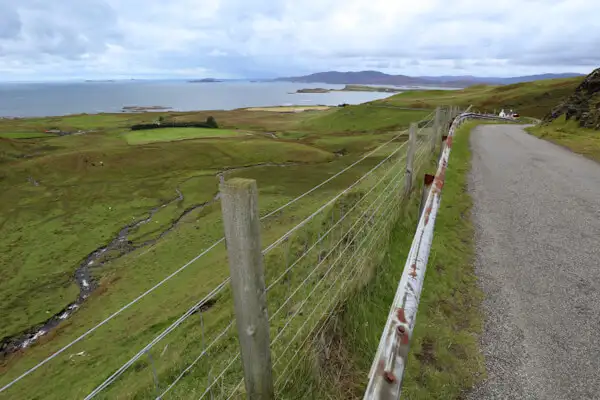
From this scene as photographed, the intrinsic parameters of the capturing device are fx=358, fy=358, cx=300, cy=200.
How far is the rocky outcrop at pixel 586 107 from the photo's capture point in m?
22.4

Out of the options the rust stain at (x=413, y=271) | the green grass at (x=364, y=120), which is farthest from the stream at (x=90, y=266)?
the green grass at (x=364, y=120)

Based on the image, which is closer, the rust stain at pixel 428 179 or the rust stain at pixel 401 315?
the rust stain at pixel 401 315

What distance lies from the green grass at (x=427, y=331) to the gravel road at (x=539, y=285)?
196mm

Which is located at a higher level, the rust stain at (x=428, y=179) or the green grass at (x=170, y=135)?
the rust stain at (x=428, y=179)

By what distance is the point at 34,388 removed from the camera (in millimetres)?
8680

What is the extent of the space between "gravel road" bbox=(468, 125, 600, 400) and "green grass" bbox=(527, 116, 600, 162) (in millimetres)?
6173

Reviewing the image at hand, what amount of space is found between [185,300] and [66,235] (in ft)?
35.9

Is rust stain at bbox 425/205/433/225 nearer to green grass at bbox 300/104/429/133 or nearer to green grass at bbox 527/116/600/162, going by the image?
green grass at bbox 527/116/600/162

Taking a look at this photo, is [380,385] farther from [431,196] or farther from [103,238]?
[103,238]

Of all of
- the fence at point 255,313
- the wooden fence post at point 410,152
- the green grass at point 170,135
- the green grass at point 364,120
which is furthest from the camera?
the green grass at point 364,120

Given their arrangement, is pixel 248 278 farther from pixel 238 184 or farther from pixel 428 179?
pixel 428 179

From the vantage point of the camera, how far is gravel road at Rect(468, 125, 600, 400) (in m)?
3.48

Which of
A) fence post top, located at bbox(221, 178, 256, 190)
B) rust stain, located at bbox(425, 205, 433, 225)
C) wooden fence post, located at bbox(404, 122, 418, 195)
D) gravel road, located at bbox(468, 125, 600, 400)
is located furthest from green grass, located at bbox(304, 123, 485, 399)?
fence post top, located at bbox(221, 178, 256, 190)

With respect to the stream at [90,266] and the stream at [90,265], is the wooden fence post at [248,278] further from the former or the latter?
the stream at [90,266]
